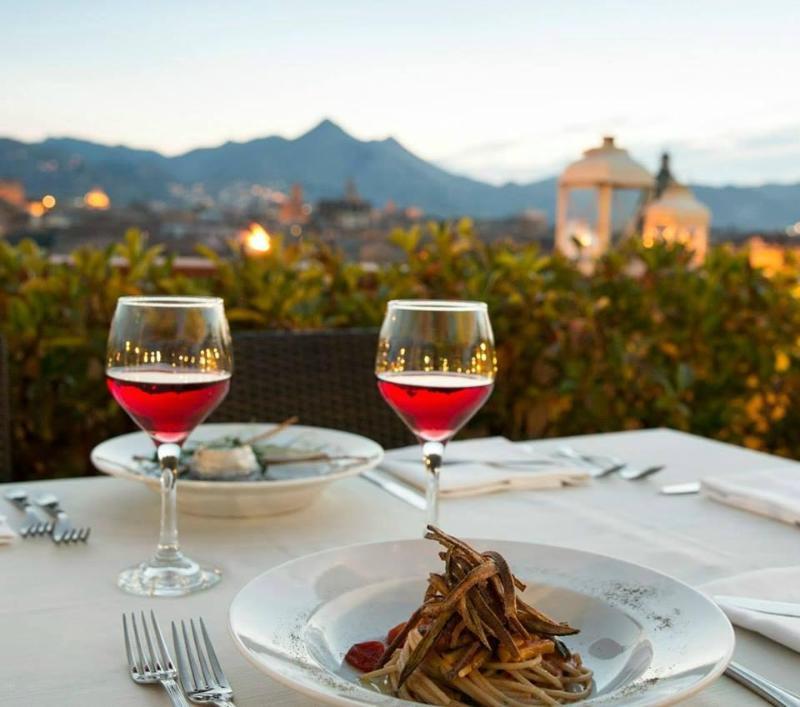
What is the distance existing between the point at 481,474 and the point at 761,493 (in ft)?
1.28

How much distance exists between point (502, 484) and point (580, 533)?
8.1 inches

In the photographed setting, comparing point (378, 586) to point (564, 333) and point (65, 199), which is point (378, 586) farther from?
point (65, 199)

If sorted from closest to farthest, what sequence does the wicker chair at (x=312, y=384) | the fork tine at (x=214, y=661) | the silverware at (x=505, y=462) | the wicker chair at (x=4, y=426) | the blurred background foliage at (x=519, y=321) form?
the fork tine at (x=214, y=661), the silverware at (x=505, y=462), the wicker chair at (x=4, y=426), the wicker chair at (x=312, y=384), the blurred background foliage at (x=519, y=321)

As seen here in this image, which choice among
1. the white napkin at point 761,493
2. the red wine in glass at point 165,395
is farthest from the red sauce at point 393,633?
the white napkin at point 761,493

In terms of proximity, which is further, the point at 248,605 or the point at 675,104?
the point at 675,104

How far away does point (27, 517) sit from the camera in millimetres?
1220

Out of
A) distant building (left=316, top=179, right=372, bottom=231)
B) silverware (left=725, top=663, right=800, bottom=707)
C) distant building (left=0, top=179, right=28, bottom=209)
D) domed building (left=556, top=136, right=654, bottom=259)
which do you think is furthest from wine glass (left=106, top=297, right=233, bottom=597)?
distant building (left=0, top=179, right=28, bottom=209)

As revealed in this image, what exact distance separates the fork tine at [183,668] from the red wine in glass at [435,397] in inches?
14.4

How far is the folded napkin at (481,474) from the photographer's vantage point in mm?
1395

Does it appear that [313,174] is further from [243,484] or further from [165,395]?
[165,395]

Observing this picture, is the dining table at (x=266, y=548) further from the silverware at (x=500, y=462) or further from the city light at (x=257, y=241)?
the city light at (x=257, y=241)

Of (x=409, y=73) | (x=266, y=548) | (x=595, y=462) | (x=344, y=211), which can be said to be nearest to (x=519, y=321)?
(x=595, y=462)

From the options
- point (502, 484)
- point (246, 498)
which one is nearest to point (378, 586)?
point (246, 498)

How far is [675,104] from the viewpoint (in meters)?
10.7
